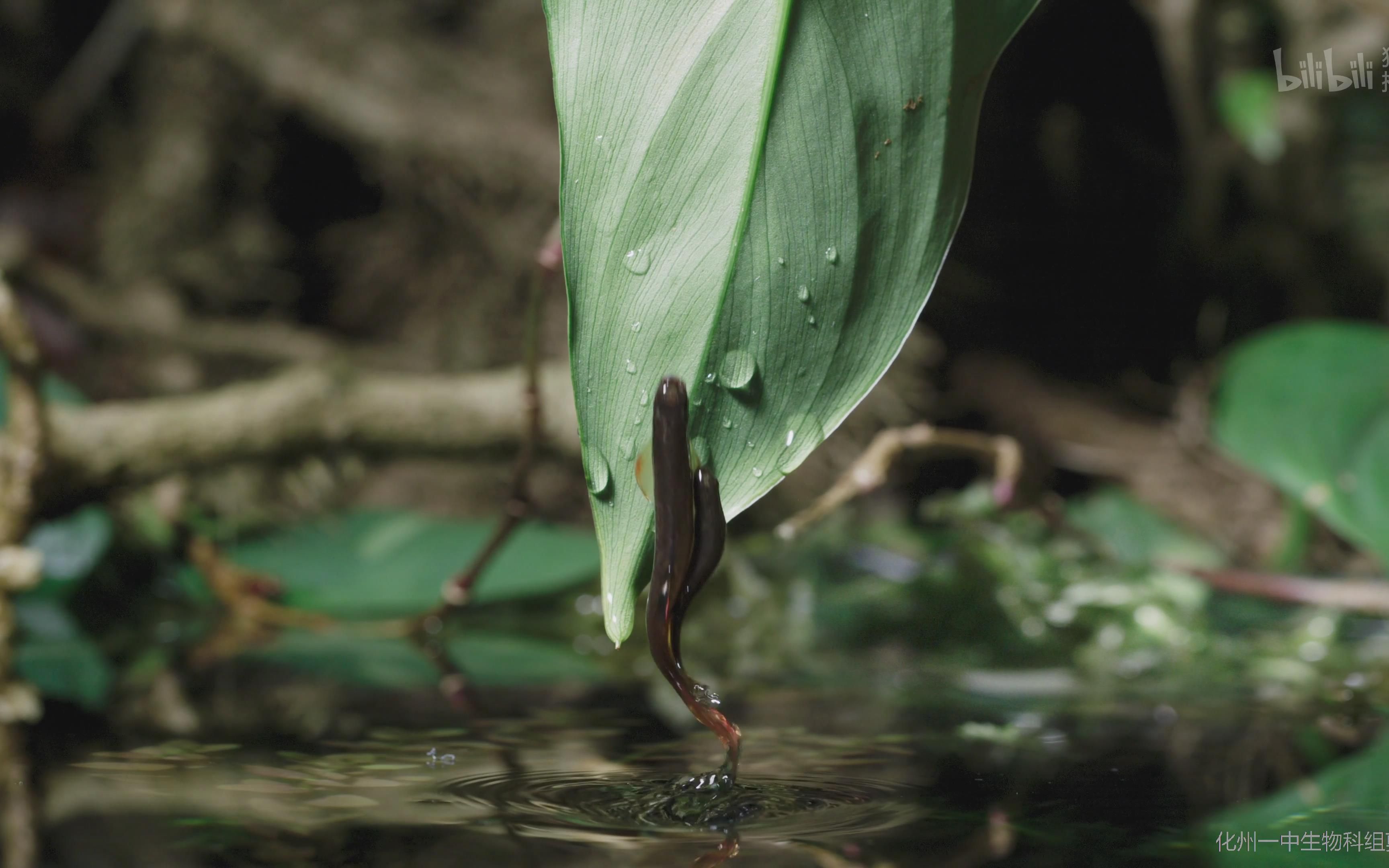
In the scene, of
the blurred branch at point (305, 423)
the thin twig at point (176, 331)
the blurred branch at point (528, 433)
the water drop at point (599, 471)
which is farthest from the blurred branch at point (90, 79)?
the water drop at point (599, 471)

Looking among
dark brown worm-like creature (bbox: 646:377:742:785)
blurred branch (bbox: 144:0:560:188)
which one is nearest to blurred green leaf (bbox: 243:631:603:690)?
dark brown worm-like creature (bbox: 646:377:742:785)

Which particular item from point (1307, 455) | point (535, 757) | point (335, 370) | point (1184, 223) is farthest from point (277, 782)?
point (1184, 223)

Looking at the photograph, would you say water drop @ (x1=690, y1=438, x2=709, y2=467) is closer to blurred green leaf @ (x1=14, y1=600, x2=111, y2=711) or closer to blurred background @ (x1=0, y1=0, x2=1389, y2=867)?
blurred background @ (x1=0, y1=0, x2=1389, y2=867)

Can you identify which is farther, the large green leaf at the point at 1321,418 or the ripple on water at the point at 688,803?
the large green leaf at the point at 1321,418

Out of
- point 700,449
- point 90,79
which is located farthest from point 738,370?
point 90,79

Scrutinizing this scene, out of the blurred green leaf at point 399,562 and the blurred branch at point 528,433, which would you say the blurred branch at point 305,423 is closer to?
the blurred green leaf at point 399,562

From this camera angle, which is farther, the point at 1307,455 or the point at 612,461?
the point at 1307,455

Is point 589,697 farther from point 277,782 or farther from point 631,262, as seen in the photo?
point 631,262
